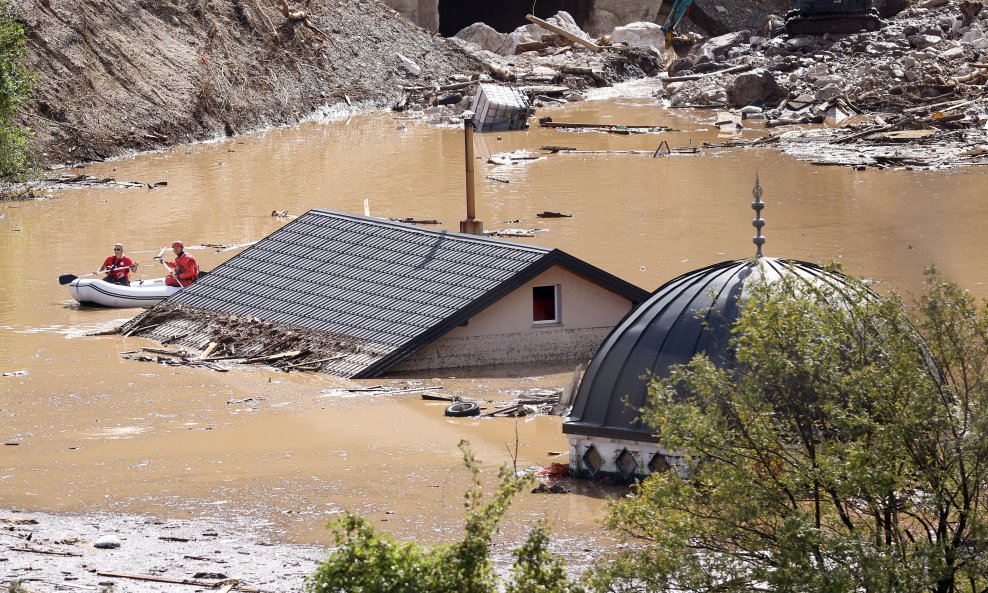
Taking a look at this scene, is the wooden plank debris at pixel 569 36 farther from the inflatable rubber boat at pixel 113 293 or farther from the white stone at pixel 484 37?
the inflatable rubber boat at pixel 113 293

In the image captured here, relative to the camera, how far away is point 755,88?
5784 cm

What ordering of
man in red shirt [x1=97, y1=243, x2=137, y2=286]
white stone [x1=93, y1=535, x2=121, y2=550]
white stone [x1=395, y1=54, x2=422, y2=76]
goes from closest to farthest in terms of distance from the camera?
1. white stone [x1=93, y1=535, x2=121, y2=550]
2. man in red shirt [x1=97, y1=243, x2=137, y2=286]
3. white stone [x1=395, y1=54, x2=422, y2=76]

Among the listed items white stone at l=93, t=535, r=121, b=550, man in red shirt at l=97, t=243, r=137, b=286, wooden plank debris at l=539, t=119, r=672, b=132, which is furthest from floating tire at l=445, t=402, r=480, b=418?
wooden plank debris at l=539, t=119, r=672, b=132

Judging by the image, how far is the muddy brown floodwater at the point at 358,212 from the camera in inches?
562

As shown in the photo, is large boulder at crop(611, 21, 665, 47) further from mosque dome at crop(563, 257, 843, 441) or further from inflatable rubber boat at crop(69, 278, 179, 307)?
mosque dome at crop(563, 257, 843, 441)

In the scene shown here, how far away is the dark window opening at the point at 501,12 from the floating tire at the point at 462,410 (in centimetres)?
6323

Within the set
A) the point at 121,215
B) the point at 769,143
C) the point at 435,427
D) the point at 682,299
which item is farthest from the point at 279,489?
the point at 769,143

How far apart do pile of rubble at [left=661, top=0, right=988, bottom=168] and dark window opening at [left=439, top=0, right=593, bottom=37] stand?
10.9 metres

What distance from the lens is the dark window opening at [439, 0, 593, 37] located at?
78500mm

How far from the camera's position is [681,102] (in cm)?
6059

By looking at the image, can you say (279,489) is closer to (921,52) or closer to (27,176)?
(27,176)

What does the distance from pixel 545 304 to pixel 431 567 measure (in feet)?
42.7

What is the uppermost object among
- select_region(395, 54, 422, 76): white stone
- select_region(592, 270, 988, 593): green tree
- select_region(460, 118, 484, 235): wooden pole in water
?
select_region(395, 54, 422, 76): white stone

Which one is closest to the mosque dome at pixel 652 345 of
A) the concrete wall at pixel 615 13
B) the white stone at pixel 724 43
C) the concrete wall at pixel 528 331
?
the concrete wall at pixel 528 331
